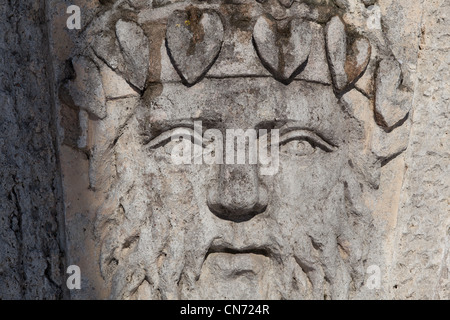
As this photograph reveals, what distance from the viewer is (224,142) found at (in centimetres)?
148

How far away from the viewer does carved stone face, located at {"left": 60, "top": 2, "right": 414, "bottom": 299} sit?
1457 millimetres

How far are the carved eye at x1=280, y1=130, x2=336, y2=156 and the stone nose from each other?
0.31ft

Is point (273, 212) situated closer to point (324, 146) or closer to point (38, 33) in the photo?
point (324, 146)

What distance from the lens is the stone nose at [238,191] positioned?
1.46 metres

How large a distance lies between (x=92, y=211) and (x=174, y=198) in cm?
19

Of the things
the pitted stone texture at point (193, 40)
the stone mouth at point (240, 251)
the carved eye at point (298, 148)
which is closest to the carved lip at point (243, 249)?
the stone mouth at point (240, 251)

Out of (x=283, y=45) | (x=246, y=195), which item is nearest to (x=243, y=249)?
(x=246, y=195)

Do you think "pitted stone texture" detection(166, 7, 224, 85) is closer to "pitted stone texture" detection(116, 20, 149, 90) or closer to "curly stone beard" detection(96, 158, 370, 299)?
"pitted stone texture" detection(116, 20, 149, 90)

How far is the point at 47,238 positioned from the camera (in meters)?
1.67

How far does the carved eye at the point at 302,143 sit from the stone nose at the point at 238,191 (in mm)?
94

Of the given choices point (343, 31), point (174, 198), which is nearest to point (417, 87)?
point (343, 31)

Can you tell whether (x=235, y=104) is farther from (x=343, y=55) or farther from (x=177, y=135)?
(x=343, y=55)

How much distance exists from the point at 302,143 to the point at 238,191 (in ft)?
0.62

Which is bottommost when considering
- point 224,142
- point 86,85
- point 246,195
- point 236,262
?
point 236,262
